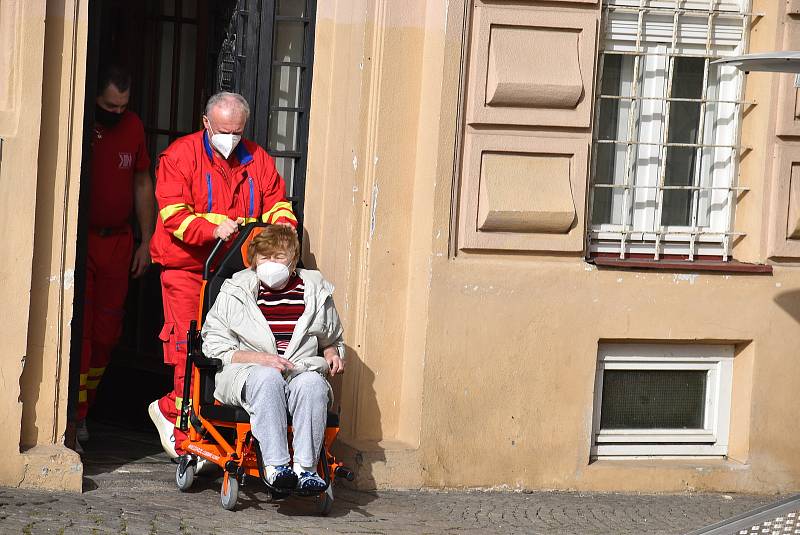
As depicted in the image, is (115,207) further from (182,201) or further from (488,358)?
(488,358)

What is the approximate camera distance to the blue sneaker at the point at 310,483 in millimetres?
6027

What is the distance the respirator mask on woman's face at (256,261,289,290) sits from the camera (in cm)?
640

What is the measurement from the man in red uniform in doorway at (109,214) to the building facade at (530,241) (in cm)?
75

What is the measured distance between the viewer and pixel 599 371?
737 cm

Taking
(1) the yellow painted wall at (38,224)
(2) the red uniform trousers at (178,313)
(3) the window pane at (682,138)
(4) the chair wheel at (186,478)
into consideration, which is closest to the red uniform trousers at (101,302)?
(2) the red uniform trousers at (178,313)

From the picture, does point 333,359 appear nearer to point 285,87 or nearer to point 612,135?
point 285,87

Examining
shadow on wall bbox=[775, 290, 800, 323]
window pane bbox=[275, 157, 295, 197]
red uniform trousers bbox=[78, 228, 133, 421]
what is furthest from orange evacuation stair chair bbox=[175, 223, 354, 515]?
shadow on wall bbox=[775, 290, 800, 323]

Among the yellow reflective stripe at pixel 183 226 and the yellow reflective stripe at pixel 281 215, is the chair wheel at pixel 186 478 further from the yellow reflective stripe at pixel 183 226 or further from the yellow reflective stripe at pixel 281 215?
the yellow reflective stripe at pixel 281 215

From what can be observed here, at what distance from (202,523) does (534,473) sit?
1956 millimetres

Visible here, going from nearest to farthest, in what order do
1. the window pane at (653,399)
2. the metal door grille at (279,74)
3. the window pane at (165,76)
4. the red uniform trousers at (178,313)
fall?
the red uniform trousers at (178,313), the metal door grille at (279,74), the window pane at (653,399), the window pane at (165,76)

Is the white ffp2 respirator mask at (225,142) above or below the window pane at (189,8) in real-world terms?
below

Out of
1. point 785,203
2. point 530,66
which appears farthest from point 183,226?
point 785,203

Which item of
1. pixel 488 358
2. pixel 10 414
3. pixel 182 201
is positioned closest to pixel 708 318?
pixel 488 358

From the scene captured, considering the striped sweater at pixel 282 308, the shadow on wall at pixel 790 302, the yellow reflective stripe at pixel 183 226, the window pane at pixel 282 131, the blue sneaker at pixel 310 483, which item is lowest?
the blue sneaker at pixel 310 483
